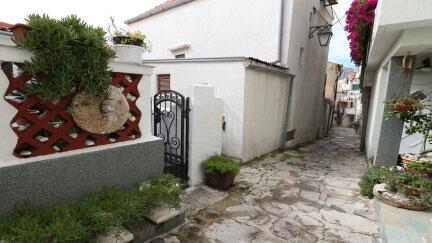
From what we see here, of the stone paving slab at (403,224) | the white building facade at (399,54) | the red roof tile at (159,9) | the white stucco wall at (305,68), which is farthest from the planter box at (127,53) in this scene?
the red roof tile at (159,9)

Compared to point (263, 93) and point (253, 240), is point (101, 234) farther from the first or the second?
point (263, 93)

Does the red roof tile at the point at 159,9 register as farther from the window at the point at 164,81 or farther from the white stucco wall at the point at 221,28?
the window at the point at 164,81

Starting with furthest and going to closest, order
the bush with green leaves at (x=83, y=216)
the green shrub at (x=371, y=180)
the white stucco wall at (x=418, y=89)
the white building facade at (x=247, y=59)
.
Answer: the white building facade at (x=247, y=59), the white stucco wall at (x=418, y=89), the green shrub at (x=371, y=180), the bush with green leaves at (x=83, y=216)

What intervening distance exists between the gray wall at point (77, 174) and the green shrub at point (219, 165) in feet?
5.03

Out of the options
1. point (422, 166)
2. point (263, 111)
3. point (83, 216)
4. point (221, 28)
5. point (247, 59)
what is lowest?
point (83, 216)

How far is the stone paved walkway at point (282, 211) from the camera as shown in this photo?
3.81 meters

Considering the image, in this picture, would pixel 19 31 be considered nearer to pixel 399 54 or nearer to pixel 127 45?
pixel 127 45

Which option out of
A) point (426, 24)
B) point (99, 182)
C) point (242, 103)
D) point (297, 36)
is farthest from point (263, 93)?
point (99, 182)

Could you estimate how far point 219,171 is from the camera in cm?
536

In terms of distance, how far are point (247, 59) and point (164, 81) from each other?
12.1ft

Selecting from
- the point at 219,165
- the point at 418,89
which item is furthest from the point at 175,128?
the point at 418,89

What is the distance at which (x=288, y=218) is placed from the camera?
14.3 ft

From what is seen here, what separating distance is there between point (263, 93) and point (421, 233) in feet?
18.2

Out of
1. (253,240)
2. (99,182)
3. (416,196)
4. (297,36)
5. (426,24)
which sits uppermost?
(297,36)
